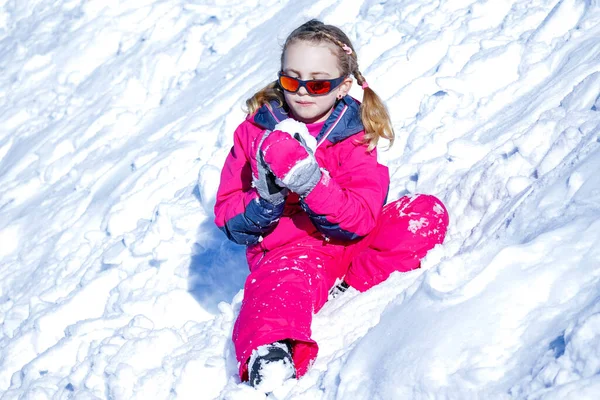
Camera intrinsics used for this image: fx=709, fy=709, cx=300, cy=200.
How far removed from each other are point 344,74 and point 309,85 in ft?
0.70

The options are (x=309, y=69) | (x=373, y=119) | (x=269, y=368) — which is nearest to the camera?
(x=269, y=368)

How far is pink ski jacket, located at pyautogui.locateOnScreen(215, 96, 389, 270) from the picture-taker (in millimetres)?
2797

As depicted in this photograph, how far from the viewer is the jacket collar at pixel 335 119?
2977 mm

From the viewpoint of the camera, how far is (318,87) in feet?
9.47

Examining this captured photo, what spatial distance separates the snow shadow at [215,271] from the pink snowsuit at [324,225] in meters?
0.64

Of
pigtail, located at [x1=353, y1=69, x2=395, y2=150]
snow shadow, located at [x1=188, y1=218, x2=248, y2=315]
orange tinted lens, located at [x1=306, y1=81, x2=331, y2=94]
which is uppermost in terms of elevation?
orange tinted lens, located at [x1=306, y1=81, x2=331, y2=94]

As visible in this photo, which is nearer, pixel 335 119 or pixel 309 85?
pixel 309 85

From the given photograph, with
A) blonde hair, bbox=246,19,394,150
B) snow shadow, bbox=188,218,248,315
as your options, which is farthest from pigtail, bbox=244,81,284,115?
snow shadow, bbox=188,218,248,315

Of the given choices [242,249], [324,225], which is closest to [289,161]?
[324,225]

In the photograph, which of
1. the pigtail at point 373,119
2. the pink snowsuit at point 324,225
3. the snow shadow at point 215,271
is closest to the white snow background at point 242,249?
the snow shadow at point 215,271

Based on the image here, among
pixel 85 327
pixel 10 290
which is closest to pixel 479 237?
pixel 85 327

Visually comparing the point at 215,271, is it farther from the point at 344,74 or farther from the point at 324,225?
the point at 344,74

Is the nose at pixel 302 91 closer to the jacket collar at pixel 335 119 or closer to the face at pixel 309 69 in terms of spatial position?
the face at pixel 309 69

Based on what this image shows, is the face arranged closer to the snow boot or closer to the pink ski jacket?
the pink ski jacket
